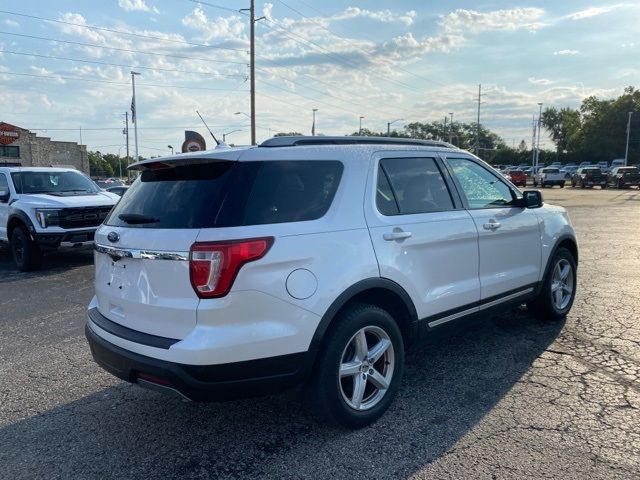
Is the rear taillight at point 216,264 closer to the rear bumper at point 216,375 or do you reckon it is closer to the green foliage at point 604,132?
the rear bumper at point 216,375

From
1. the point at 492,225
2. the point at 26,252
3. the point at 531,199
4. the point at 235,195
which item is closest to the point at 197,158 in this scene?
the point at 235,195

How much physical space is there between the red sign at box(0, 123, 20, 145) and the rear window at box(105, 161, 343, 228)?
5890cm

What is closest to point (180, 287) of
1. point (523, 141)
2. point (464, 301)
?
point (464, 301)

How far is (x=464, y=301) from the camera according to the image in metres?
4.06

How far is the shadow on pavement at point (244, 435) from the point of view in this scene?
2.98 meters

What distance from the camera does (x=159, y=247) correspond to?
2.92 meters

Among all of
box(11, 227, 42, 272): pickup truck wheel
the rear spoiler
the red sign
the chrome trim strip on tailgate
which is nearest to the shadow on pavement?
the chrome trim strip on tailgate

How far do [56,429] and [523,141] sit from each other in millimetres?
150055

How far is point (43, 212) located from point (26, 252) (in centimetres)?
81

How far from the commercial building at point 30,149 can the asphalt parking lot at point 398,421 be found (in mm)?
53617

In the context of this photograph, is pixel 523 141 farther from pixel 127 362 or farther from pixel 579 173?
pixel 127 362

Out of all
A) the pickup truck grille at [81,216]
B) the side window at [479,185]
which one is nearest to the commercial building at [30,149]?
the pickup truck grille at [81,216]

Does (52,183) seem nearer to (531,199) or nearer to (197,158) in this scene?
(197,158)

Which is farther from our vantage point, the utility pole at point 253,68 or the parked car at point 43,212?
the utility pole at point 253,68
